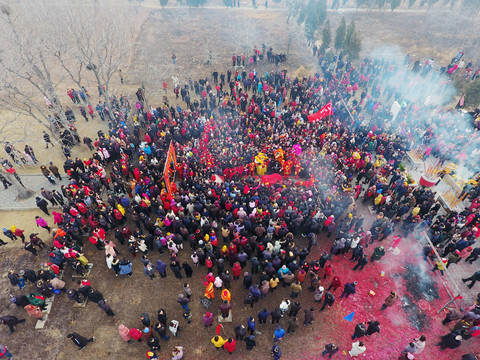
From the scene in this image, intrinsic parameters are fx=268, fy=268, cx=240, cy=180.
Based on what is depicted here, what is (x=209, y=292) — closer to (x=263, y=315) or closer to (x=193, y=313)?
(x=193, y=313)

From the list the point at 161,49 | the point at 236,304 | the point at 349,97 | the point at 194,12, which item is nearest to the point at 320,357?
the point at 236,304

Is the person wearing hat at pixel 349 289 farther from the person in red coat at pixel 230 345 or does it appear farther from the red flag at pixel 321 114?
the red flag at pixel 321 114

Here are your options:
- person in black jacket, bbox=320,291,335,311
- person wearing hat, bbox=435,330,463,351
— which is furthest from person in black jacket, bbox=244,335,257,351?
person wearing hat, bbox=435,330,463,351

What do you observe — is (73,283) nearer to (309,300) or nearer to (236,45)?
(309,300)

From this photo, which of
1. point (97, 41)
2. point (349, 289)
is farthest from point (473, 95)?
point (97, 41)

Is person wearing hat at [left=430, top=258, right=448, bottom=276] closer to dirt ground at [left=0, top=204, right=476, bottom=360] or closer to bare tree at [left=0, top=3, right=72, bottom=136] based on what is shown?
dirt ground at [left=0, top=204, right=476, bottom=360]

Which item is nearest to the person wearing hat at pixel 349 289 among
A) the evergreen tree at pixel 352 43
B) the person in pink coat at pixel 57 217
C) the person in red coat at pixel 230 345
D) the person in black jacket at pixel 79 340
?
the person in red coat at pixel 230 345
